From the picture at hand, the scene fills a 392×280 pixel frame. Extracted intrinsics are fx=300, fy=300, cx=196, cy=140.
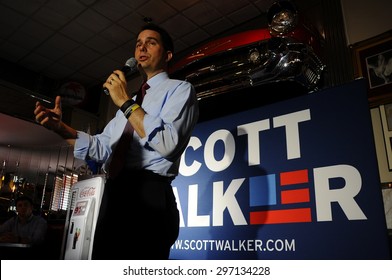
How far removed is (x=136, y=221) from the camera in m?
0.82

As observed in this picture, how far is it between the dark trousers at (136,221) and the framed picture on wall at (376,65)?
2.01m

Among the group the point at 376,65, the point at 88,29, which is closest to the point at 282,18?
the point at 376,65

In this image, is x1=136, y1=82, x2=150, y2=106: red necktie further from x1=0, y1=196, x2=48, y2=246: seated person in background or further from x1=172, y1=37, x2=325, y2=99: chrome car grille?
x1=0, y1=196, x2=48, y2=246: seated person in background

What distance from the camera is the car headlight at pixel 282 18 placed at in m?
1.69

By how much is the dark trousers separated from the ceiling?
2838 millimetres

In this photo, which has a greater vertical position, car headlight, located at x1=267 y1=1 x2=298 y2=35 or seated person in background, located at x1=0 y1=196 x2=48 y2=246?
car headlight, located at x1=267 y1=1 x2=298 y2=35

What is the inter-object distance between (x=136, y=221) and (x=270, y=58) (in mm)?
1246

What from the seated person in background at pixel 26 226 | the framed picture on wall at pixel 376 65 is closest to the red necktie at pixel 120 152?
the framed picture on wall at pixel 376 65

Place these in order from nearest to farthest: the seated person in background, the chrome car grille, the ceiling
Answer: the chrome car grille, the ceiling, the seated person in background

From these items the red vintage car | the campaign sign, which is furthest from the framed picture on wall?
the campaign sign

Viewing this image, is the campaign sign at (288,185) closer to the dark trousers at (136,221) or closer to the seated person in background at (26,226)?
the dark trousers at (136,221)

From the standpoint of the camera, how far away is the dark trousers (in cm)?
82

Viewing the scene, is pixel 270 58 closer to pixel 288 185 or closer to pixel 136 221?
pixel 288 185
